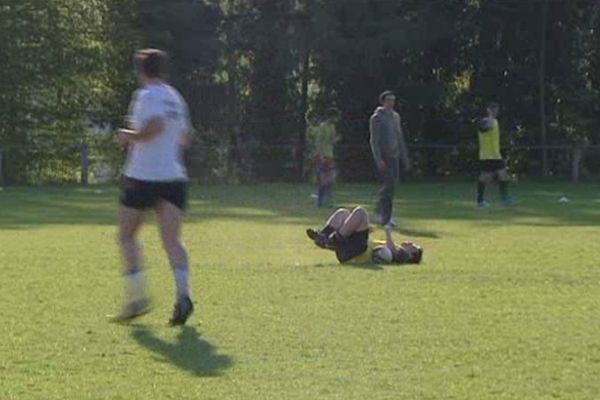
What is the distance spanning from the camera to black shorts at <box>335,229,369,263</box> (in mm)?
14594

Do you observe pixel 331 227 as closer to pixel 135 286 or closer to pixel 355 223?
pixel 355 223

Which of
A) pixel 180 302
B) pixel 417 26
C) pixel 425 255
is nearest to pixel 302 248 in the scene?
pixel 425 255

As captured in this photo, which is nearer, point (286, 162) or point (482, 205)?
point (482, 205)

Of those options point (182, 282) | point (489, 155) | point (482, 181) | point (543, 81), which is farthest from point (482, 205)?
point (182, 282)

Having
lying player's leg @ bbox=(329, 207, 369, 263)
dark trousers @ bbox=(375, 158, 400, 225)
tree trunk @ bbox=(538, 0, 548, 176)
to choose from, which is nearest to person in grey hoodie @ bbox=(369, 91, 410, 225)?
dark trousers @ bbox=(375, 158, 400, 225)

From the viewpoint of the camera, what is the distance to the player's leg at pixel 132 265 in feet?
33.2

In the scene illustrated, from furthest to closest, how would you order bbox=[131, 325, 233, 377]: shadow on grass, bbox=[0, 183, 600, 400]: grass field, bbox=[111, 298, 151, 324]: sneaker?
1. bbox=[111, 298, 151, 324]: sneaker
2. bbox=[131, 325, 233, 377]: shadow on grass
3. bbox=[0, 183, 600, 400]: grass field

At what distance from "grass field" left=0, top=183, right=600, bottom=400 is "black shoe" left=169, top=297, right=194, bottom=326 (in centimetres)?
11

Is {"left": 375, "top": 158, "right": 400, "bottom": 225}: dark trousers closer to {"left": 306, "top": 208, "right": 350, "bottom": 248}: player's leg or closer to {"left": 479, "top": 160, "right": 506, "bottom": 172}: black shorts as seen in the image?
{"left": 306, "top": 208, "right": 350, "bottom": 248}: player's leg

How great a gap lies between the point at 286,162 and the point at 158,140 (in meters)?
30.8

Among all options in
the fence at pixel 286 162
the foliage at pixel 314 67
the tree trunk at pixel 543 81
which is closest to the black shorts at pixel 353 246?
the fence at pixel 286 162

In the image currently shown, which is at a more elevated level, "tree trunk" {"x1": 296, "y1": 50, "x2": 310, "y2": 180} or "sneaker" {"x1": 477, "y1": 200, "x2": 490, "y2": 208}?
"tree trunk" {"x1": 296, "y1": 50, "x2": 310, "y2": 180}

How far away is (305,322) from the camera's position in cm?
1015

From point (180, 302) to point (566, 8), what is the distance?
108 ft
